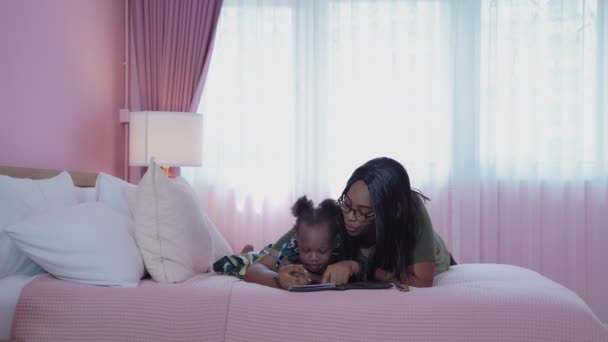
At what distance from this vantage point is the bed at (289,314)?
1731 mm

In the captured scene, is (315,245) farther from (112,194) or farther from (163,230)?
(112,194)

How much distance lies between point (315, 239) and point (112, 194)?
934 millimetres

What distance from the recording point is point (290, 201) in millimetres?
4297

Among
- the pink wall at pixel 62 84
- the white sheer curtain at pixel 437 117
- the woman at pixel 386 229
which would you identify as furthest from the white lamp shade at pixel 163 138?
the woman at pixel 386 229

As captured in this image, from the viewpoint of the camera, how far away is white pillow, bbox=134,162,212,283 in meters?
2.10

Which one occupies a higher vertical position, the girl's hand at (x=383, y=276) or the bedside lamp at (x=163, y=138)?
the bedside lamp at (x=163, y=138)

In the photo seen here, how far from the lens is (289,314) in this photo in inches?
70.4

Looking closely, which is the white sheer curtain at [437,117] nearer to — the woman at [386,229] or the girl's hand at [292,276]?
the woman at [386,229]

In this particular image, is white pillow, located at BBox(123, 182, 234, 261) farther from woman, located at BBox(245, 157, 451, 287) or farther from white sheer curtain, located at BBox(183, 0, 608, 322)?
white sheer curtain, located at BBox(183, 0, 608, 322)

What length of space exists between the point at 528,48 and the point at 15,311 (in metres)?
3.56

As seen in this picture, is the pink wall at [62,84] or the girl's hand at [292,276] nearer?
the girl's hand at [292,276]

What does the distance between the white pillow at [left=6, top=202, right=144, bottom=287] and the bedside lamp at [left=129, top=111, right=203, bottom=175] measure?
4.79 feet

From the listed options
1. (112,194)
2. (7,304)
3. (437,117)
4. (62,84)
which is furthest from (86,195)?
(437,117)

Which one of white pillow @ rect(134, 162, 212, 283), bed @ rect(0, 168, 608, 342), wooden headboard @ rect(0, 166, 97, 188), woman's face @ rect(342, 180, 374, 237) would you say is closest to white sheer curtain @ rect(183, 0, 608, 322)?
wooden headboard @ rect(0, 166, 97, 188)
